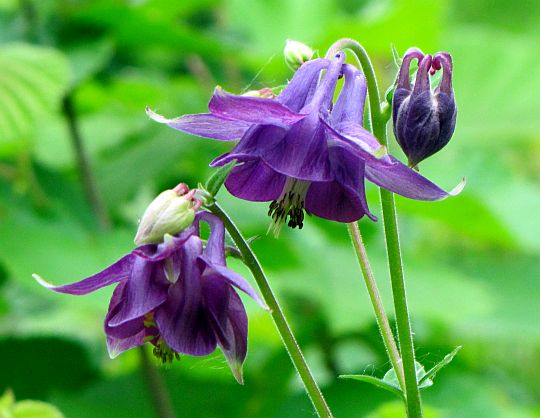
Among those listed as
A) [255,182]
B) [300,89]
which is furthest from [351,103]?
[255,182]

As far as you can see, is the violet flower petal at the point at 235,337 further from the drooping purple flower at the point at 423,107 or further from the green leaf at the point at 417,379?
the drooping purple flower at the point at 423,107

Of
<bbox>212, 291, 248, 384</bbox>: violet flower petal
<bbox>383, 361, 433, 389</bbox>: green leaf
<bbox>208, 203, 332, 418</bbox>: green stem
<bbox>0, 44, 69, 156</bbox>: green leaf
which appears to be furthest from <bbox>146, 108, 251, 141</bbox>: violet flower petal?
<bbox>0, 44, 69, 156</bbox>: green leaf

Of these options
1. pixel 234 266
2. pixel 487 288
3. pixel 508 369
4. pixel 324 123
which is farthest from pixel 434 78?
pixel 508 369

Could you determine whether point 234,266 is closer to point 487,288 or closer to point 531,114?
point 487,288

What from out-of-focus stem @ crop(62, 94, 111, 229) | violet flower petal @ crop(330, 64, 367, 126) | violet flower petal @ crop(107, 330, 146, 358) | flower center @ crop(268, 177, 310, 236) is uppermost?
violet flower petal @ crop(330, 64, 367, 126)

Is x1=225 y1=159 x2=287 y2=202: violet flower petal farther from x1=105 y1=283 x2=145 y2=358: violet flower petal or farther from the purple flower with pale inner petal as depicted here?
x1=105 y1=283 x2=145 y2=358: violet flower petal

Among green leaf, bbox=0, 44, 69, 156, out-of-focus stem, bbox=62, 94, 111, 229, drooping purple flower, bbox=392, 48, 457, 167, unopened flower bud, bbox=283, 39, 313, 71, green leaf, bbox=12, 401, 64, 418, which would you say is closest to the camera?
drooping purple flower, bbox=392, 48, 457, 167

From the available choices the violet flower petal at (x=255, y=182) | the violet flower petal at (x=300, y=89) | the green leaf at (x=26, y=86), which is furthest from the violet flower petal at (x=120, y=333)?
the green leaf at (x=26, y=86)
